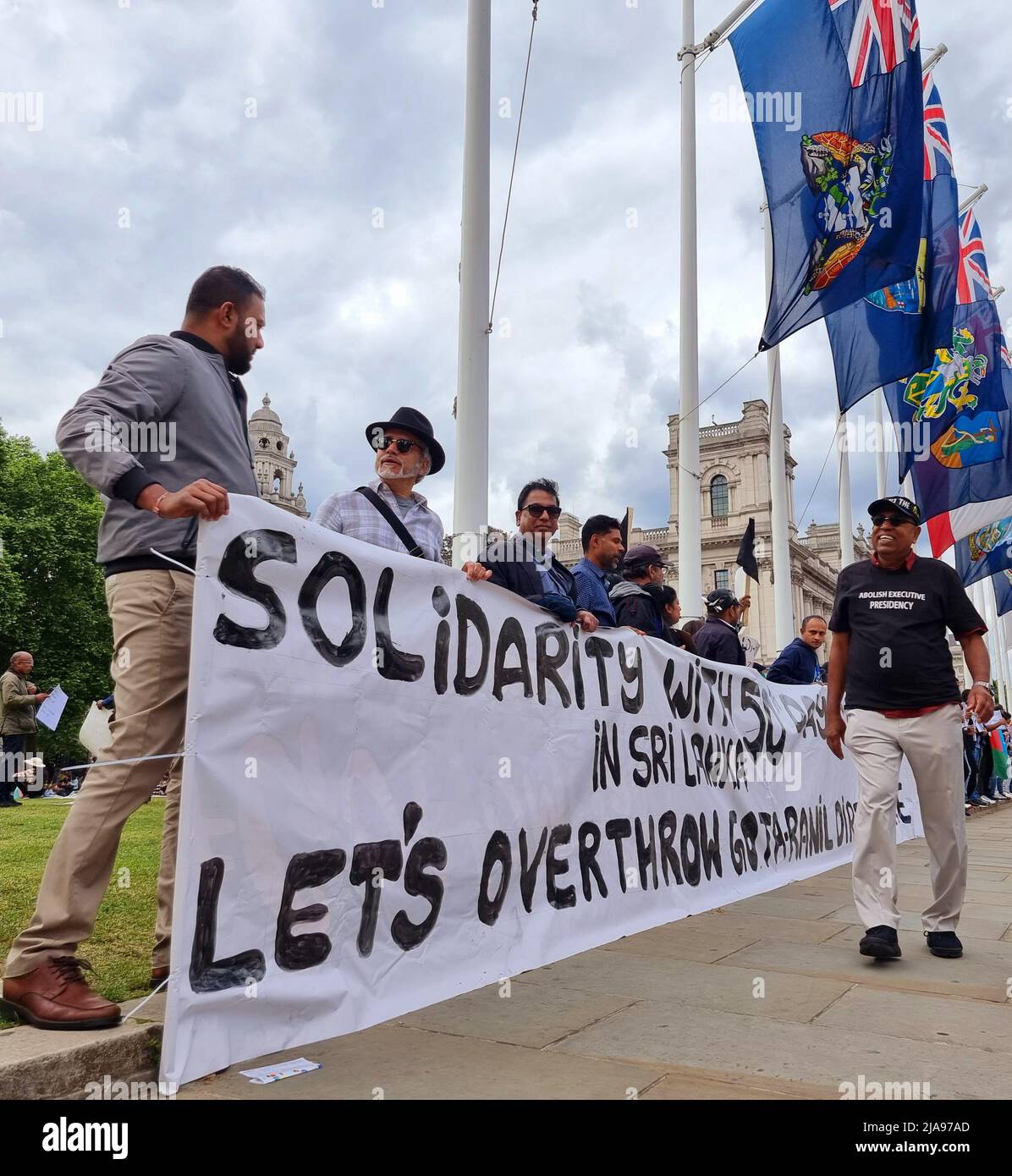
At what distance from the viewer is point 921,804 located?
15.4 ft

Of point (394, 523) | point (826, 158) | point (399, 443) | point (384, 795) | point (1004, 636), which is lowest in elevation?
point (384, 795)

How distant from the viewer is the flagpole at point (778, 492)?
50.5ft

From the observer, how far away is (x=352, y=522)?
14.3 feet

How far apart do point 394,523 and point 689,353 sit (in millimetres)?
8293

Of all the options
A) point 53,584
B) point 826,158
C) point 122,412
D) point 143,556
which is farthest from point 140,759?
point 53,584

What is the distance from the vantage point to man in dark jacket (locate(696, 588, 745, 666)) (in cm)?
751

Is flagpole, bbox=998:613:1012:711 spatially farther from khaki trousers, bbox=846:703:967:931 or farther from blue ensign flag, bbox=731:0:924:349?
khaki trousers, bbox=846:703:967:931

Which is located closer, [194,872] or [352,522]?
[194,872]

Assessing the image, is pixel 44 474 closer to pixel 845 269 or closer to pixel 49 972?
pixel 845 269

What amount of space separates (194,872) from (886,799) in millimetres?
3213

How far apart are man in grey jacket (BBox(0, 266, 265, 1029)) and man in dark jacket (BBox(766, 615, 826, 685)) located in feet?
20.8

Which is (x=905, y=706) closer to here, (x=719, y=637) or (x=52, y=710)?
(x=719, y=637)
